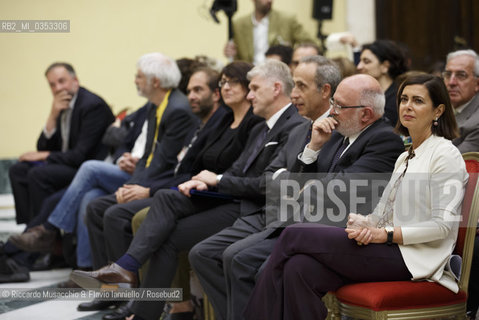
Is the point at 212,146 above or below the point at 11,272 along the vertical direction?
above

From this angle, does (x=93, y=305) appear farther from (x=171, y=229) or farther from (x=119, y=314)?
(x=171, y=229)

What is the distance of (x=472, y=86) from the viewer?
385 centimetres

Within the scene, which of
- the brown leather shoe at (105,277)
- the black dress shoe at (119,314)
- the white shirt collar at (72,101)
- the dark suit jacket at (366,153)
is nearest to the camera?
the dark suit jacket at (366,153)

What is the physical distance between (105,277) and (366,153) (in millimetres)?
1498

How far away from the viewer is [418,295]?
2574 millimetres

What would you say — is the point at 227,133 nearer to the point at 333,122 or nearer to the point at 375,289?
the point at 333,122

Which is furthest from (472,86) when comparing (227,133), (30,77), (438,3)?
(30,77)

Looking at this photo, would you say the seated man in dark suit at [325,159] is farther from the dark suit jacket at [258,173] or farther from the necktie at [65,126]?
the necktie at [65,126]

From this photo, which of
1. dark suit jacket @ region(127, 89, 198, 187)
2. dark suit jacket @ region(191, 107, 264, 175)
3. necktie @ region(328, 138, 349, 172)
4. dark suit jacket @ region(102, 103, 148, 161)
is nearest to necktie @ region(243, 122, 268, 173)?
dark suit jacket @ region(191, 107, 264, 175)

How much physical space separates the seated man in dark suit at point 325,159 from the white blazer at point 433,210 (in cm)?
33

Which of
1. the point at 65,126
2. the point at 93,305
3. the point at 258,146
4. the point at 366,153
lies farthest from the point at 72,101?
the point at 366,153

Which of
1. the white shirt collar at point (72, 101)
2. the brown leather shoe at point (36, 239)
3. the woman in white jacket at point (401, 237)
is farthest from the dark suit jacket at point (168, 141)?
the woman in white jacket at point (401, 237)

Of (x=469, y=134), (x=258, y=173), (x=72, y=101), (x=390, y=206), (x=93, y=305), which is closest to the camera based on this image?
(x=390, y=206)

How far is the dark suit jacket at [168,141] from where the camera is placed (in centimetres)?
469
